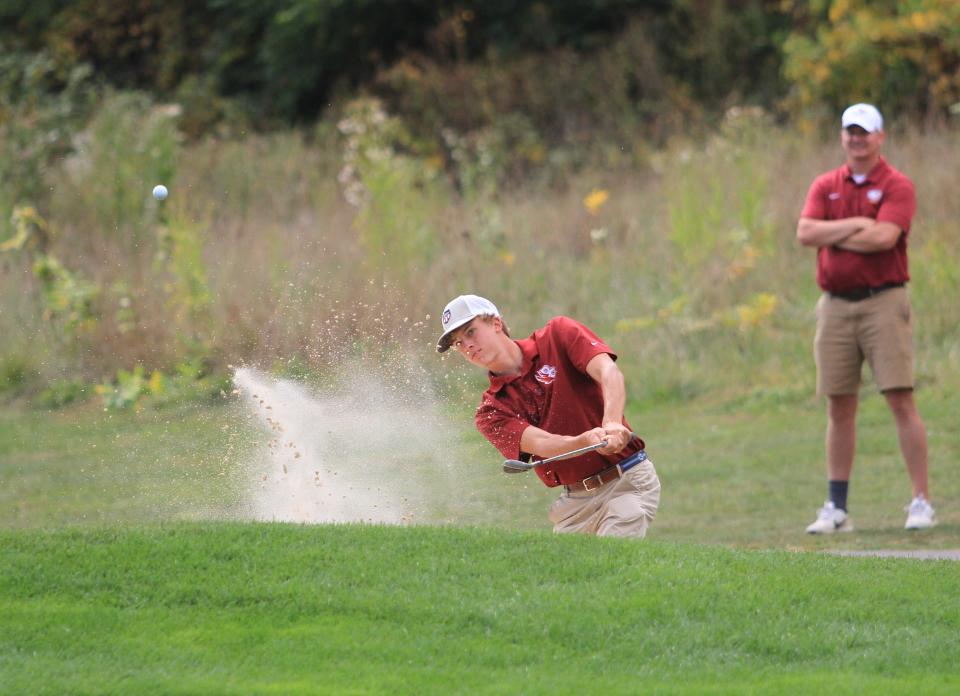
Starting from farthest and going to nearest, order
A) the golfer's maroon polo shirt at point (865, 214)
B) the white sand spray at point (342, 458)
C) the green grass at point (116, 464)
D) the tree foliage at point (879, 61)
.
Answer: the tree foliage at point (879, 61) < the green grass at point (116, 464) < the golfer's maroon polo shirt at point (865, 214) < the white sand spray at point (342, 458)

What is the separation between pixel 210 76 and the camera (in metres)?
24.6

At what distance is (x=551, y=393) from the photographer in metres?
6.34

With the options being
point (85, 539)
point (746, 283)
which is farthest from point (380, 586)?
point (746, 283)

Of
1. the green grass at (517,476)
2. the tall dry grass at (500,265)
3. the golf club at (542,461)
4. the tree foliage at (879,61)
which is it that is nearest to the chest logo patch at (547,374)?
the golf club at (542,461)

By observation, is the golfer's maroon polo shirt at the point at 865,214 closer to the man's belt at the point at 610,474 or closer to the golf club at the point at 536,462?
the man's belt at the point at 610,474

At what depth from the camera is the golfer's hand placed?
19.0ft

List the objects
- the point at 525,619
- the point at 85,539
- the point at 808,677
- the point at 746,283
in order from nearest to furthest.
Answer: the point at 808,677 < the point at 525,619 < the point at 85,539 < the point at 746,283

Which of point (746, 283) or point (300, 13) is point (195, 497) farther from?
point (300, 13)

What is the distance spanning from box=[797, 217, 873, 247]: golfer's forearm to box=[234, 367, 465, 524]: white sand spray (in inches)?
106

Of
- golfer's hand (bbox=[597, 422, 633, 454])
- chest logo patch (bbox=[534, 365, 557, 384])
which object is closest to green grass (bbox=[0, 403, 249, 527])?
chest logo patch (bbox=[534, 365, 557, 384])

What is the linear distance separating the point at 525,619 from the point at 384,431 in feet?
13.0

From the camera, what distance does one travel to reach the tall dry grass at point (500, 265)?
12945 millimetres

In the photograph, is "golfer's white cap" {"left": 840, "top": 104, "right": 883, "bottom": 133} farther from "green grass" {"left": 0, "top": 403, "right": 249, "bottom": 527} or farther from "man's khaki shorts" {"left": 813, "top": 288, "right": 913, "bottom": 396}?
"green grass" {"left": 0, "top": 403, "right": 249, "bottom": 527}

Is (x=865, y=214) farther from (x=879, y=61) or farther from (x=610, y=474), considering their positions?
(x=879, y=61)
